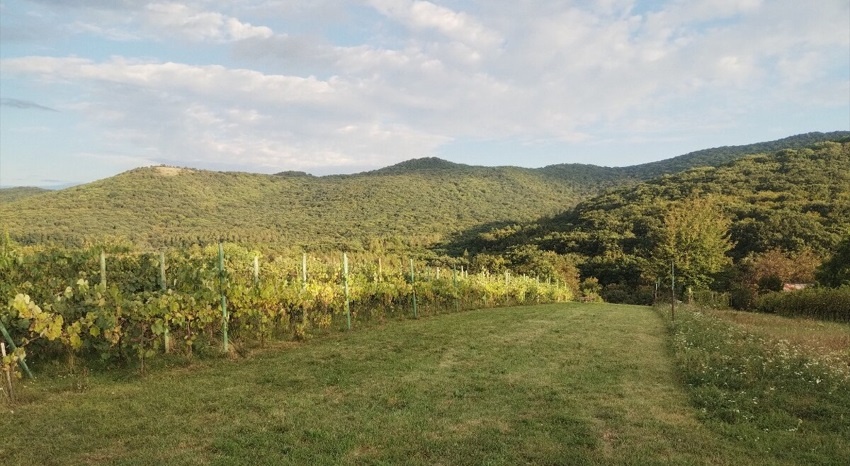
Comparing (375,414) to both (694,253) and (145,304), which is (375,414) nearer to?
(145,304)

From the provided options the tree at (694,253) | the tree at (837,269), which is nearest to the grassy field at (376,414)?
the tree at (837,269)

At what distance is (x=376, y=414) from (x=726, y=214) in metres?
64.6

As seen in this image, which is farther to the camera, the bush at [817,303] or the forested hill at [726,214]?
the forested hill at [726,214]

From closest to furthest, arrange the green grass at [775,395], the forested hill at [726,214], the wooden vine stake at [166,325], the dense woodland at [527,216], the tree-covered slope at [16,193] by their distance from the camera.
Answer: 1. the green grass at [775,395]
2. the wooden vine stake at [166,325]
3. the dense woodland at [527,216]
4. the forested hill at [726,214]
5. the tree-covered slope at [16,193]

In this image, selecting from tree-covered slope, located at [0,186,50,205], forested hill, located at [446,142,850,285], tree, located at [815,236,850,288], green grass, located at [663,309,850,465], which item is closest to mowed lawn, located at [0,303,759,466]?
green grass, located at [663,309,850,465]

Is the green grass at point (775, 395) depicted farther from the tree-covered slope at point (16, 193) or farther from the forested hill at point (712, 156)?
the forested hill at point (712, 156)

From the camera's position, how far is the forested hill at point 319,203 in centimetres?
6481

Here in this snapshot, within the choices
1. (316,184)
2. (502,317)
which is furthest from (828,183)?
(316,184)

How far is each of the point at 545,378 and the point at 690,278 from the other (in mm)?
38535

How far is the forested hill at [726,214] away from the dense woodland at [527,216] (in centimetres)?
22

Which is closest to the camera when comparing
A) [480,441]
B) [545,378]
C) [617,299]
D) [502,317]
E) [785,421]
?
[480,441]

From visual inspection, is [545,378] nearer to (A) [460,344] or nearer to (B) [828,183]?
(A) [460,344]

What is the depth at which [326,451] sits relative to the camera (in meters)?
4.57

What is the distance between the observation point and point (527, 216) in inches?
4299
